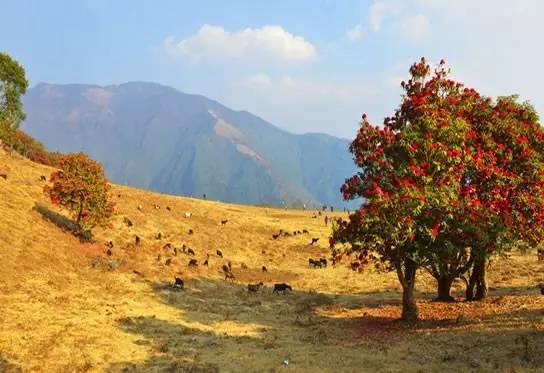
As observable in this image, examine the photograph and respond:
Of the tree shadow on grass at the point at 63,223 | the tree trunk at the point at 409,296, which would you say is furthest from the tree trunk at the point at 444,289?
the tree shadow on grass at the point at 63,223

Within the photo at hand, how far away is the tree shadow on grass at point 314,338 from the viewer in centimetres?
2080

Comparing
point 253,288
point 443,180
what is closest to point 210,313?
point 253,288

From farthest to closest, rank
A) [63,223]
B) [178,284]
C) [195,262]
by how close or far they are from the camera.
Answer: [195,262]
[63,223]
[178,284]

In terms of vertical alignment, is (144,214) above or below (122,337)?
above

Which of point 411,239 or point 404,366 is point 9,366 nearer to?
point 404,366

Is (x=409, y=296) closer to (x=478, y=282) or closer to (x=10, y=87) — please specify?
(x=478, y=282)

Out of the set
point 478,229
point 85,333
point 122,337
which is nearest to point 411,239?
point 478,229

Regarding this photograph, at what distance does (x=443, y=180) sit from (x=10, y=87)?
6819 cm

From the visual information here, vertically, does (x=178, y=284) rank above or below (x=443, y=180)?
below

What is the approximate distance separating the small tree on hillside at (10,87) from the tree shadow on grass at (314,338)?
49766 millimetres

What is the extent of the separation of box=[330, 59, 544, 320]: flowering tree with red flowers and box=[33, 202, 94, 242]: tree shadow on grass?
26.8 metres

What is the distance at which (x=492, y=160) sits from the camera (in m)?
27.1

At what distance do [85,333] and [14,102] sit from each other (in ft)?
194

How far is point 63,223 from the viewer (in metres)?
45.0
